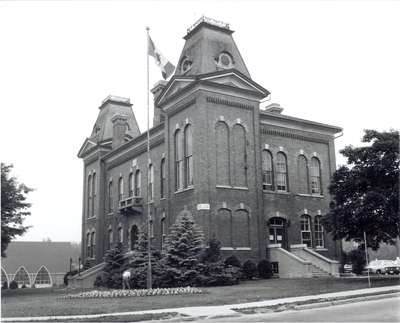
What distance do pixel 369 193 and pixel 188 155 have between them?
549 inches

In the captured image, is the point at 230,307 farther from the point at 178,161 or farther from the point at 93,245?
the point at 93,245

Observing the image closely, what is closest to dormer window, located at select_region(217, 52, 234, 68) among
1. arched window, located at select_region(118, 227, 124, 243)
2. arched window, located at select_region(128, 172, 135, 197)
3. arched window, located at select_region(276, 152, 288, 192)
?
arched window, located at select_region(276, 152, 288, 192)

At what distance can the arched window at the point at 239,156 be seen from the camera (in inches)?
1324

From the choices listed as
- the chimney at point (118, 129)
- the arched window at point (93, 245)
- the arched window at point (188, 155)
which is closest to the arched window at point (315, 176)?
the arched window at point (188, 155)

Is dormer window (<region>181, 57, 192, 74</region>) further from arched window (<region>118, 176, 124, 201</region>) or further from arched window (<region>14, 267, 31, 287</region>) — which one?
arched window (<region>14, 267, 31, 287</region>)

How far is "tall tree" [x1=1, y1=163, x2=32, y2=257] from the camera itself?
105ft

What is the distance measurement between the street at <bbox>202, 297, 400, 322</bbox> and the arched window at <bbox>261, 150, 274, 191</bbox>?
19682 mm

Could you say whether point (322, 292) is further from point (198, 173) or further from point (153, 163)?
point (153, 163)

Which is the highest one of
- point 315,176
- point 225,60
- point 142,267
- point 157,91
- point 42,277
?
point 157,91

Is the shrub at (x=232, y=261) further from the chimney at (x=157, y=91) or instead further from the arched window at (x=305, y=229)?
the chimney at (x=157, y=91)

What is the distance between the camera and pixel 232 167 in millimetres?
33500

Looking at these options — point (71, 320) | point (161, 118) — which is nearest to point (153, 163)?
point (161, 118)

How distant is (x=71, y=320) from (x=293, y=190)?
25.1 metres

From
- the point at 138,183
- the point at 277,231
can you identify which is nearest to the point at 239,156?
the point at 277,231
